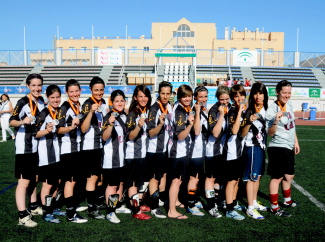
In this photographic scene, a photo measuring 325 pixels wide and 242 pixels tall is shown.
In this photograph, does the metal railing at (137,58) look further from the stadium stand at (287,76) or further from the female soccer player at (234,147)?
the female soccer player at (234,147)

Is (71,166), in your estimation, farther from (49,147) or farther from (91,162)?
(49,147)

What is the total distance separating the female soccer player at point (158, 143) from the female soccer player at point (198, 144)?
0.36 m

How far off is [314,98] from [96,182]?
26.1 metres

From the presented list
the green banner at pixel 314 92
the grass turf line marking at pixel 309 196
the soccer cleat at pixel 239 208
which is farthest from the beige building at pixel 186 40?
the soccer cleat at pixel 239 208

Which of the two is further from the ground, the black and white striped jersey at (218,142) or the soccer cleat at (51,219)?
the black and white striped jersey at (218,142)

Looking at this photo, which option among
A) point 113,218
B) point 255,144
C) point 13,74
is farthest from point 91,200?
point 13,74

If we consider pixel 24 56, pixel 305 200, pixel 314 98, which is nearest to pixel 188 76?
pixel 314 98

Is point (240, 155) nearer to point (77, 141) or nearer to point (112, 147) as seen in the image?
point (112, 147)

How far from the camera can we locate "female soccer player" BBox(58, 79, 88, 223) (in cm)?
429

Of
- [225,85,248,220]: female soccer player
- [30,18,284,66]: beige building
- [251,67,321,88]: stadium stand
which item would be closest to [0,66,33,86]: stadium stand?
[30,18,284,66]: beige building

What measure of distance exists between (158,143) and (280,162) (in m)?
1.74

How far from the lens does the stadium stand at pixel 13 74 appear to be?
31.0m

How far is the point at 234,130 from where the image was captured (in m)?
4.22

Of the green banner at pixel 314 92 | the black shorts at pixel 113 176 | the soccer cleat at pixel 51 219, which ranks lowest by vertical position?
the soccer cleat at pixel 51 219
